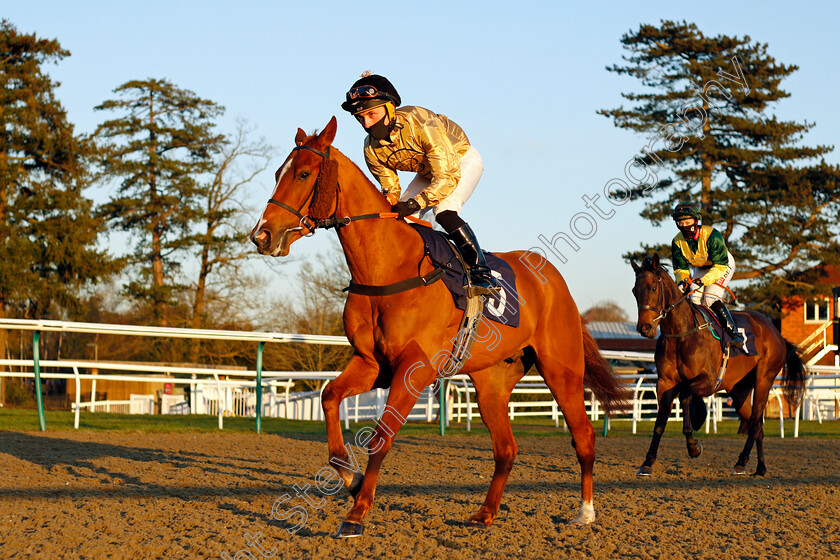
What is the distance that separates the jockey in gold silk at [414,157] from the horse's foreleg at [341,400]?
923 mm

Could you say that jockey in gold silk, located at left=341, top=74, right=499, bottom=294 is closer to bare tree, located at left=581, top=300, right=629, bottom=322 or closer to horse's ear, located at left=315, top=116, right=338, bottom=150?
horse's ear, located at left=315, top=116, right=338, bottom=150

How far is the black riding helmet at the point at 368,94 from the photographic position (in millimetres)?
4668

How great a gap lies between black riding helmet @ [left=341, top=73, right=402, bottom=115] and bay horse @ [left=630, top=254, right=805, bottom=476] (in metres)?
4.34

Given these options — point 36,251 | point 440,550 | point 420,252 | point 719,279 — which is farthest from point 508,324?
point 36,251

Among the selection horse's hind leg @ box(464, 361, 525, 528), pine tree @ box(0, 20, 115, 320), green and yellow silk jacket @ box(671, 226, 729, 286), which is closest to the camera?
horse's hind leg @ box(464, 361, 525, 528)

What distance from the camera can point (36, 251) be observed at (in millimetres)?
25000

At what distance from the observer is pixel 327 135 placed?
430 centimetres

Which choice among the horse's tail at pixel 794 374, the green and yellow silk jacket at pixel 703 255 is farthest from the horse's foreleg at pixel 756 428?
the green and yellow silk jacket at pixel 703 255

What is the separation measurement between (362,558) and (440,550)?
0.45 metres

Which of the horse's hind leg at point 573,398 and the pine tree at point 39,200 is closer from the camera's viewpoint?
the horse's hind leg at point 573,398

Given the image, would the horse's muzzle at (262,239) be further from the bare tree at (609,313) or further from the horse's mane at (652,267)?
the bare tree at (609,313)

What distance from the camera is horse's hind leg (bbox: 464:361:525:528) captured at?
492 cm

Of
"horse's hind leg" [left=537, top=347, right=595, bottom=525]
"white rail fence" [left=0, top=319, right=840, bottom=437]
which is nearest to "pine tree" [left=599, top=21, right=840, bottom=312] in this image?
"white rail fence" [left=0, top=319, right=840, bottom=437]

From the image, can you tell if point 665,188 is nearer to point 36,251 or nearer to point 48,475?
point 36,251
